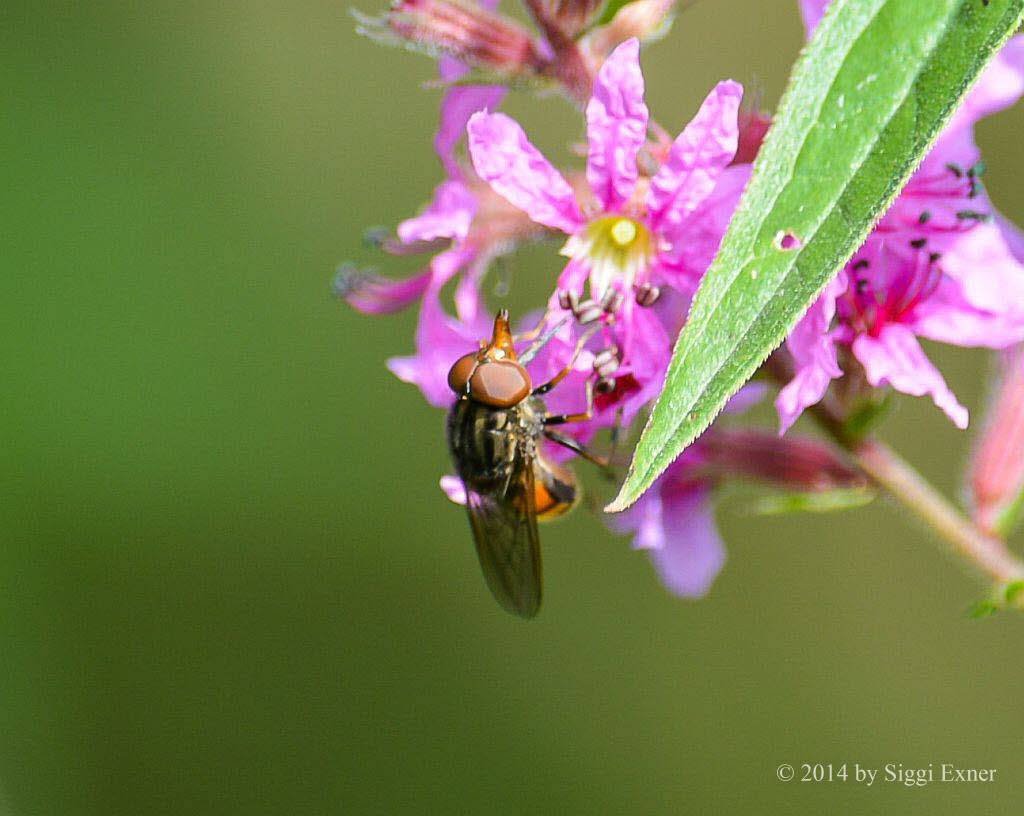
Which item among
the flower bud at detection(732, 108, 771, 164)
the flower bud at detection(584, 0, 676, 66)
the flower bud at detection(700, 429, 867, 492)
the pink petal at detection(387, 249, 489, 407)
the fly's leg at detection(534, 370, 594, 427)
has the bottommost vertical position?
the flower bud at detection(700, 429, 867, 492)

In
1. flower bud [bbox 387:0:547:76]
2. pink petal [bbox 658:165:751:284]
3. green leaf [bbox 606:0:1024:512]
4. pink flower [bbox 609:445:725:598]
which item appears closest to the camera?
green leaf [bbox 606:0:1024:512]

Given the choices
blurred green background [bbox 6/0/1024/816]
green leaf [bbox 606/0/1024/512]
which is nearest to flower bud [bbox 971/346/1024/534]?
green leaf [bbox 606/0/1024/512]

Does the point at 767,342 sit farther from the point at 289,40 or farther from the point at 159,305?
the point at 289,40

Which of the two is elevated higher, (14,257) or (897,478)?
(14,257)

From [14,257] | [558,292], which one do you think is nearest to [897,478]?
[558,292]

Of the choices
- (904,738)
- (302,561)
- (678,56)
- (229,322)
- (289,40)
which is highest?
(289,40)

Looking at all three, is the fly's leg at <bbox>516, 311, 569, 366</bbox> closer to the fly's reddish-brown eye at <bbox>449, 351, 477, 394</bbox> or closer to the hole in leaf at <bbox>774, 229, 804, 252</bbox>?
the fly's reddish-brown eye at <bbox>449, 351, 477, 394</bbox>

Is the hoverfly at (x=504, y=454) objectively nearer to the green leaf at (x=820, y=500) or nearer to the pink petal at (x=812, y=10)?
the green leaf at (x=820, y=500)
